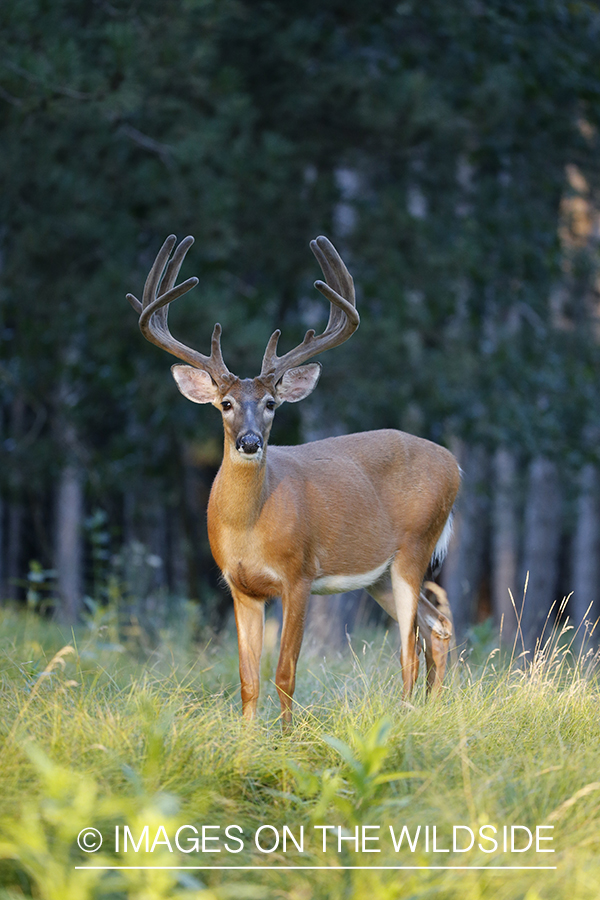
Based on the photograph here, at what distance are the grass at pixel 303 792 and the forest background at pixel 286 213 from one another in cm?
393

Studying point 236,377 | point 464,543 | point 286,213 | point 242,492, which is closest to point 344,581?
point 242,492

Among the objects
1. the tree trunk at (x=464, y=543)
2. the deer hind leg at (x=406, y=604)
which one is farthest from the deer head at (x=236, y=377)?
the tree trunk at (x=464, y=543)

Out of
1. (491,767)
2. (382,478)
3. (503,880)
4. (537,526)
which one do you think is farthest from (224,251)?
(537,526)

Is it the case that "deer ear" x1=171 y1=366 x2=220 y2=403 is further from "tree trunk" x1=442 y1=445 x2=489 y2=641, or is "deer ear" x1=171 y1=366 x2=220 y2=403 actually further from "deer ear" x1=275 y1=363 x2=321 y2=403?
"tree trunk" x1=442 y1=445 x2=489 y2=641

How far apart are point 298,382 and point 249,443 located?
31.4 inches

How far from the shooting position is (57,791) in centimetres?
293

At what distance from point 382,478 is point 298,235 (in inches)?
195

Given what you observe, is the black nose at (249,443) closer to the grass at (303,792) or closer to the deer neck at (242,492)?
the deer neck at (242,492)

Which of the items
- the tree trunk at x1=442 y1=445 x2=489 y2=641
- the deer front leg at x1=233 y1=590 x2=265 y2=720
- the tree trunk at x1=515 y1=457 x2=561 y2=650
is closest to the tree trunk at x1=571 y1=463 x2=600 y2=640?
the tree trunk at x1=515 y1=457 x2=561 y2=650

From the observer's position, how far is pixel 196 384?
560 centimetres

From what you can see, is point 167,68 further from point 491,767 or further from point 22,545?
point 22,545

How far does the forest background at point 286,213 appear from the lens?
28.6ft

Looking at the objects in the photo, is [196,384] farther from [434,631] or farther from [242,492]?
[434,631]

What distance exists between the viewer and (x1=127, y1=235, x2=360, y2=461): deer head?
5.30m
